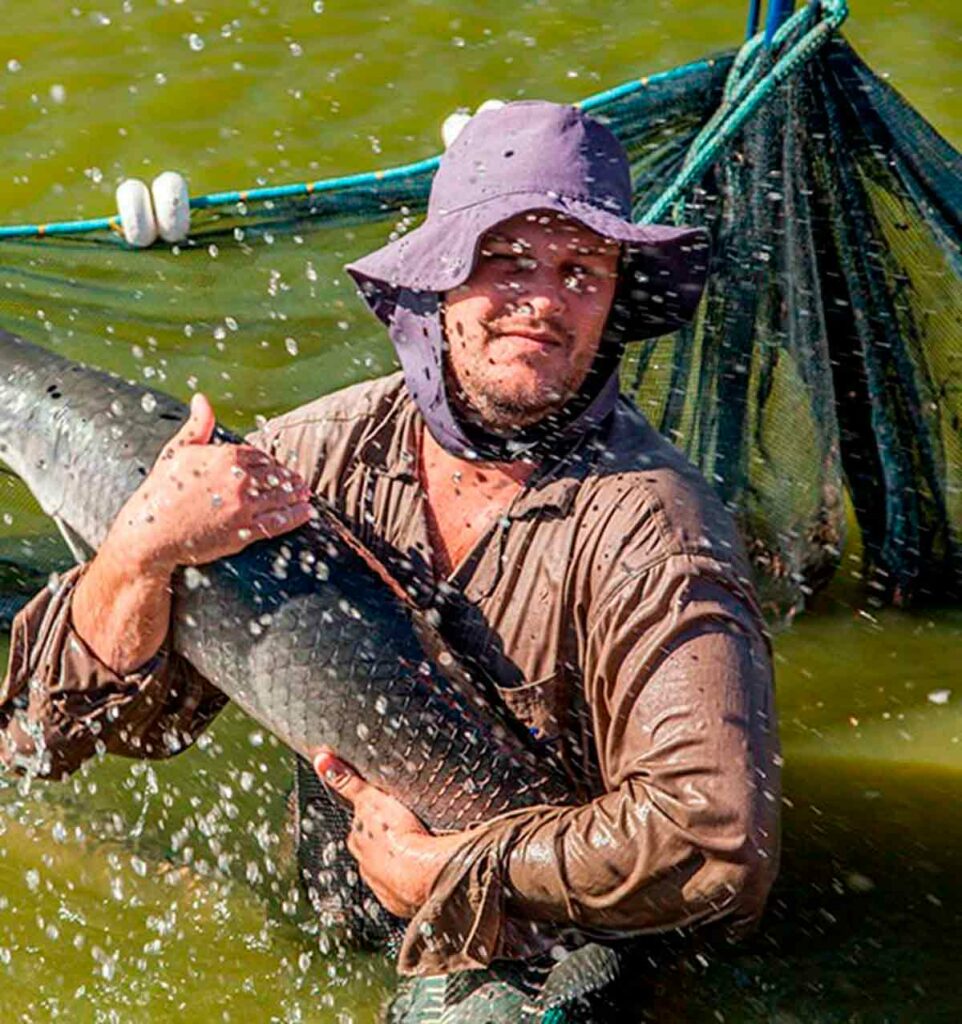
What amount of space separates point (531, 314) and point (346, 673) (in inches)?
28.0

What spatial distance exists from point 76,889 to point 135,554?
134 centimetres

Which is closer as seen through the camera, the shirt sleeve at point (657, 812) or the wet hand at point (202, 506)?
the shirt sleeve at point (657, 812)

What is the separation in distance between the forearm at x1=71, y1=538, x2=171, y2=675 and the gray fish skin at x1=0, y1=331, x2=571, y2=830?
6 cm

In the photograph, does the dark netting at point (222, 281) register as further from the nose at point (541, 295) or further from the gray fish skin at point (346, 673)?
the gray fish skin at point (346, 673)

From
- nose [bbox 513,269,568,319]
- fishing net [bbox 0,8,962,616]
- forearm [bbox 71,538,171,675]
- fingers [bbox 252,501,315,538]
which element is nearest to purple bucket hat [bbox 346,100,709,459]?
Answer: nose [bbox 513,269,568,319]

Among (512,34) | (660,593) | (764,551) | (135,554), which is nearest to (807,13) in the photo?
(764,551)

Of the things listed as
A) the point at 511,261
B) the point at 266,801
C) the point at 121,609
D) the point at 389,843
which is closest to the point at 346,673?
the point at 389,843

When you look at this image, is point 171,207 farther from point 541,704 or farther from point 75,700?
point 541,704

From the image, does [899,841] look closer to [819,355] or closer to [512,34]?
[819,355]

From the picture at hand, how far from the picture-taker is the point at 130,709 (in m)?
3.59

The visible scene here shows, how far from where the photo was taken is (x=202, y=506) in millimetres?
3297

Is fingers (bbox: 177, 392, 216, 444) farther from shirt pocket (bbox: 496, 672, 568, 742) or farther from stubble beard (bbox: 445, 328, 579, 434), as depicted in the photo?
shirt pocket (bbox: 496, 672, 568, 742)

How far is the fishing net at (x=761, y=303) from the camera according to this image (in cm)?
483

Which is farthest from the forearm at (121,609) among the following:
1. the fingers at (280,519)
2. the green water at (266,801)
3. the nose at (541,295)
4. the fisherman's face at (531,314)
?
the green water at (266,801)
